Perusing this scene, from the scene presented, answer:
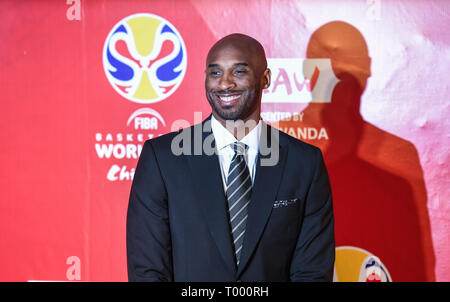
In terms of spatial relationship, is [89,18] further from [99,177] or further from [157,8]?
[99,177]

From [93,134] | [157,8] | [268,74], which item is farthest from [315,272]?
[157,8]

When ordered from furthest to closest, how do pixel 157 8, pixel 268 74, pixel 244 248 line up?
pixel 157 8 → pixel 268 74 → pixel 244 248

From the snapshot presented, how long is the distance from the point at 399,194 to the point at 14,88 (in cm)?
233

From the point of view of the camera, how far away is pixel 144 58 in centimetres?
261

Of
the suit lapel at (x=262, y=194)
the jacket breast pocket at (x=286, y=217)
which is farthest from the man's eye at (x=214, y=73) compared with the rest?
the jacket breast pocket at (x=286, y=217)

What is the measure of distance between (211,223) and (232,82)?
50 cm

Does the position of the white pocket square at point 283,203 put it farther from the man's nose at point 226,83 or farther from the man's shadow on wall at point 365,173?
the man's shadow on wall at point 365,173

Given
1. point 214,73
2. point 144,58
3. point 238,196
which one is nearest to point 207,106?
point 144,58

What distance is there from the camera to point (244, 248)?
154cm

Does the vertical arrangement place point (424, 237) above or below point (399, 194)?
below

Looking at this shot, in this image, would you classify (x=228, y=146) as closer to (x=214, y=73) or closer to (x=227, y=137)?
(x=227, y=137)

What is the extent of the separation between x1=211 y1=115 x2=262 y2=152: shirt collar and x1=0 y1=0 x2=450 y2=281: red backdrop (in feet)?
3.14

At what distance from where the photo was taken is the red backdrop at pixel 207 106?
2.59 m

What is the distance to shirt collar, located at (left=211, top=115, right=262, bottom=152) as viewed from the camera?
1.66 meters
